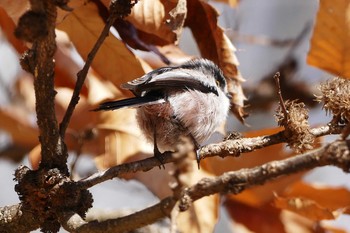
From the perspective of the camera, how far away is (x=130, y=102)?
4.98 ft

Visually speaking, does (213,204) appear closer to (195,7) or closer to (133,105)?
(133,105)

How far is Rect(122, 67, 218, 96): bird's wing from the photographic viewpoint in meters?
1.56

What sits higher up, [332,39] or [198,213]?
[332,39]

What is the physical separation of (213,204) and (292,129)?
402mm

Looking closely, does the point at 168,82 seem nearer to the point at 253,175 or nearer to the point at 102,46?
the point at 102,46

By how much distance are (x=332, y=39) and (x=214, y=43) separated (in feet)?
1.02

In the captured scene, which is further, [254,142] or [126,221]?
[254,142]

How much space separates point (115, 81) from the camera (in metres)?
1.62

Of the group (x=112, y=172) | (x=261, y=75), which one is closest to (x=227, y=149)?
(x=112, y=172)

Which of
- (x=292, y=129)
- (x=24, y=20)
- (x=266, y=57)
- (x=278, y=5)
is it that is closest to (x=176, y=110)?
(x=292, y=129)

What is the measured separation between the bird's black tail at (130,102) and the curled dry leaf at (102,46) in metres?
0.07

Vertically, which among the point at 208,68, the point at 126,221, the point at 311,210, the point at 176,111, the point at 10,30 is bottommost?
the point at 311,210

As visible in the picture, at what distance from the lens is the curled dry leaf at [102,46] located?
5.04 feet

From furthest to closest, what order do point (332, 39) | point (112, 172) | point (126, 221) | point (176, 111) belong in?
point (176, 111) < point (332, 39) < point (112, 172) < point (126, 221)
